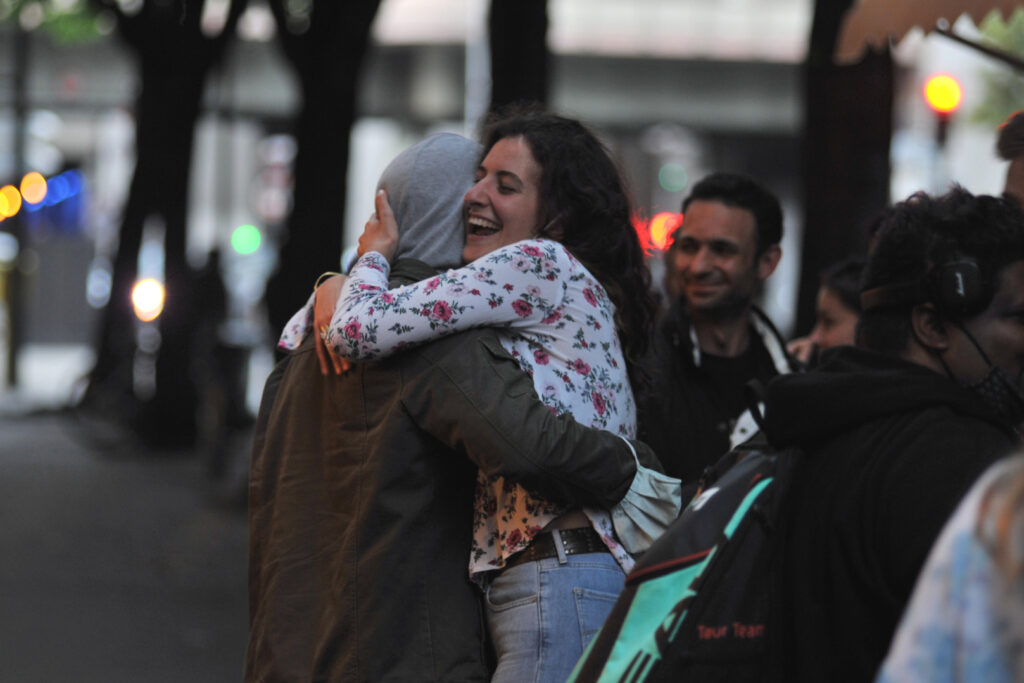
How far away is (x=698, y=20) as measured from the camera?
1255 inches

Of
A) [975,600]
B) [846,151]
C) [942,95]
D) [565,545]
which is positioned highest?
[942,95]

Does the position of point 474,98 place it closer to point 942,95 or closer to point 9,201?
point 9,201

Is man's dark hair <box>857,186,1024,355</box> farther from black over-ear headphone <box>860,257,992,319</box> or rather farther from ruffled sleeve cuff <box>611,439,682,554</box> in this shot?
ruffled sleeve cuff <box>611,439,682,554</box>

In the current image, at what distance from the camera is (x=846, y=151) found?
721 cm

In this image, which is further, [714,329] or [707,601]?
[714,329]

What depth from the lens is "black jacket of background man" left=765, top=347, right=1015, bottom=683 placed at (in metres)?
2.04

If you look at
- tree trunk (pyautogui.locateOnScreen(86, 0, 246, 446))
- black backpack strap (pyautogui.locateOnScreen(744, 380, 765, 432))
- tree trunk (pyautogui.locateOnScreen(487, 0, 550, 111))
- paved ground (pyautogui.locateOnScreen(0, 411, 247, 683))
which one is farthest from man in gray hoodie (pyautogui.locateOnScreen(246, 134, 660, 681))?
tree trunk (pyautogui.locateOnScreen(86, 0, 246, 446))

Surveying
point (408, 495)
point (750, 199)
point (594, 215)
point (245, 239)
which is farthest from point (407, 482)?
point (245, 239)

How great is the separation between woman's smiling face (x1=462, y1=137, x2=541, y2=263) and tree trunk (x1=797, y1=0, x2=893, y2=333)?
14.2 feet

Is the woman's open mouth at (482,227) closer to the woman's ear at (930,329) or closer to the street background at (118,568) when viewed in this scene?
the woman's ear at (930,329)

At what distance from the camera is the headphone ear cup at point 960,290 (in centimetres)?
223

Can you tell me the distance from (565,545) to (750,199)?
2328 millimetres

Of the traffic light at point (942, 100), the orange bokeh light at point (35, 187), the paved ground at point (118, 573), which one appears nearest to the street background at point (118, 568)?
the paved ground at point (118, 573)

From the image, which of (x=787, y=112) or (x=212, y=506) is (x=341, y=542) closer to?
(x=212, y=506)
